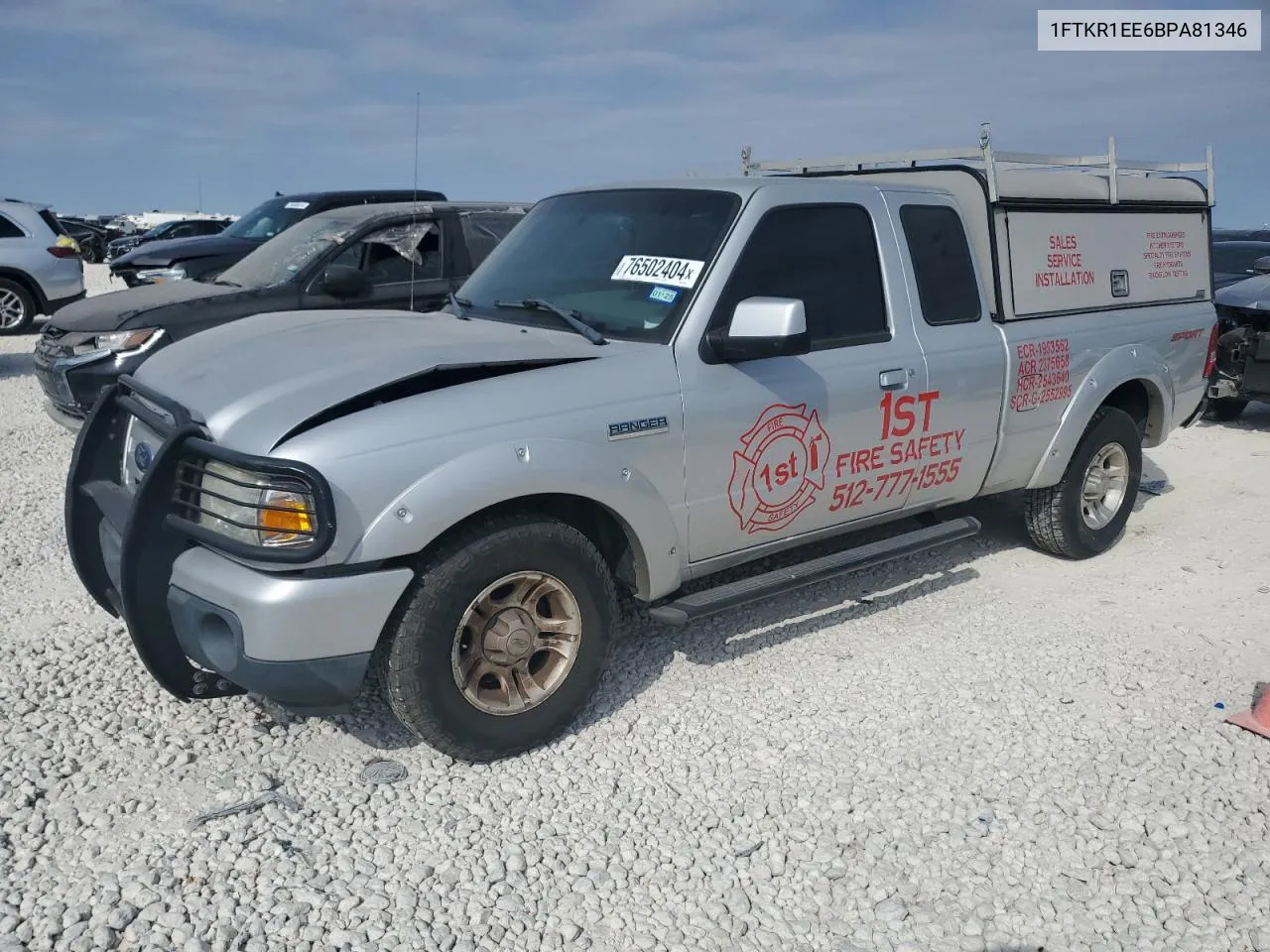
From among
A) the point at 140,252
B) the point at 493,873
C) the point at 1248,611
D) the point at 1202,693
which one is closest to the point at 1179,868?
the point at 1202,693

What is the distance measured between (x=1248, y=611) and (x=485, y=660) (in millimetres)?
3807

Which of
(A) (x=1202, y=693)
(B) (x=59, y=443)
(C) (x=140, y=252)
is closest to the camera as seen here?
(A) (x=1202, y=693)

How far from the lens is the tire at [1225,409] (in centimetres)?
1004

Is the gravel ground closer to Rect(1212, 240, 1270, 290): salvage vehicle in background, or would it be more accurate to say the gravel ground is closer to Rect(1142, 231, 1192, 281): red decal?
Rect(1142, 231, 1192, 281): red decal

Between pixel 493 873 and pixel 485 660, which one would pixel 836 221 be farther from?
pixel 493 873

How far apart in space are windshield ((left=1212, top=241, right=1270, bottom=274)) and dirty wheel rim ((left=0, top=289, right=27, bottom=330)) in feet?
46.5

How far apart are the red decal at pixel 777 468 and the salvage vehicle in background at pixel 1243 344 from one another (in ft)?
20.8

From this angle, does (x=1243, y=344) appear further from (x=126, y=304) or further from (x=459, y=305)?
(x=126, y=304)

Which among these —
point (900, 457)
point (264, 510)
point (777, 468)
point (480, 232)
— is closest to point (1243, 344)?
point (900, 457)

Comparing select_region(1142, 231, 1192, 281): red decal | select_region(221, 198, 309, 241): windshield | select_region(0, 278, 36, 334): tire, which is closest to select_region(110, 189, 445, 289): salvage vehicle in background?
select_region(221, 198, 309, 241): windshield

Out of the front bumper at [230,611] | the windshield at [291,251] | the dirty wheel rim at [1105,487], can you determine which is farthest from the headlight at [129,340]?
the dirty wheel rim at [1105,487]

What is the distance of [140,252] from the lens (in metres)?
13.4

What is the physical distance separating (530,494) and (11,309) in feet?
43.7

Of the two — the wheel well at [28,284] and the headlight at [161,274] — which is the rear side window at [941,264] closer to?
the headlight at [161,274]
